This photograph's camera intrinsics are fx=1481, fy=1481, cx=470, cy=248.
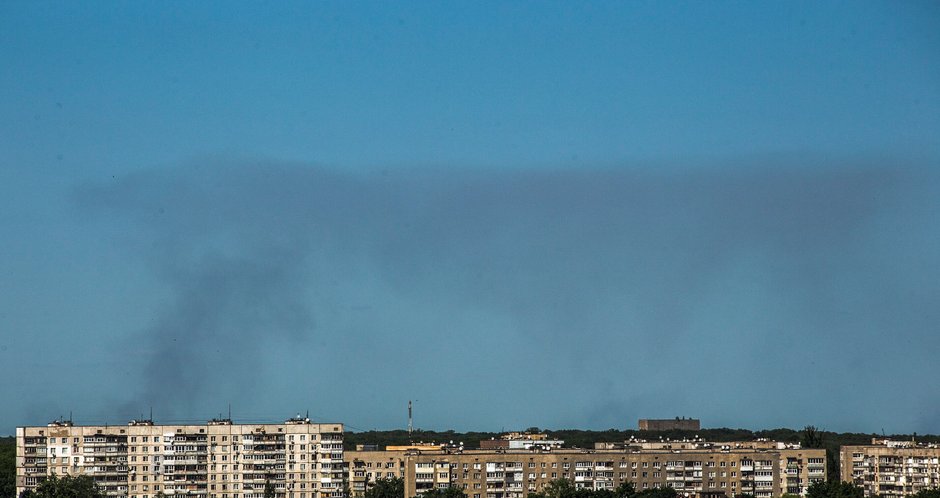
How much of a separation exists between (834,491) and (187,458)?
4974 centimetres

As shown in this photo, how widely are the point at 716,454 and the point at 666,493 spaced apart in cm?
923

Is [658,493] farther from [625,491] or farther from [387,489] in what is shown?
[387,489]

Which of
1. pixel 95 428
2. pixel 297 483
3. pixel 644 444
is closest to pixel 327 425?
pixel 297 483

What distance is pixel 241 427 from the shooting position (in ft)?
373

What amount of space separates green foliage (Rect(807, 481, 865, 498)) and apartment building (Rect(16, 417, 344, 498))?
37.0 metres

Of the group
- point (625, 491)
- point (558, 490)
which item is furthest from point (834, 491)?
point (558, 490)

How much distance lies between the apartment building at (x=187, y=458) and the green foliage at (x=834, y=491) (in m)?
37.0

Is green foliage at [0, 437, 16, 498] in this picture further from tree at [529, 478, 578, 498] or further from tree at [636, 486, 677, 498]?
tree at [636, 486, 677, 498]

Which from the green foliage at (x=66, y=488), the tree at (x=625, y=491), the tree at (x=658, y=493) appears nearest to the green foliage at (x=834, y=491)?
the tree at (x=658, y=493)

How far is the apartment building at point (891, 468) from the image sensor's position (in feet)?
424

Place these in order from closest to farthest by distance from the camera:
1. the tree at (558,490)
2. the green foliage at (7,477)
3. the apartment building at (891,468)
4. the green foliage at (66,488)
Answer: the green foliage at (66,488), the tree at (558,490), the apartment building at (891,468), the green foliage at (7,477)

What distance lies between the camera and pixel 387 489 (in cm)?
13100

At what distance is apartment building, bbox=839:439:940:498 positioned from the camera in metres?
129

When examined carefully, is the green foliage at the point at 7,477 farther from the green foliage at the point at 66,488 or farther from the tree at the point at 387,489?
the tree at the point at 387,489
